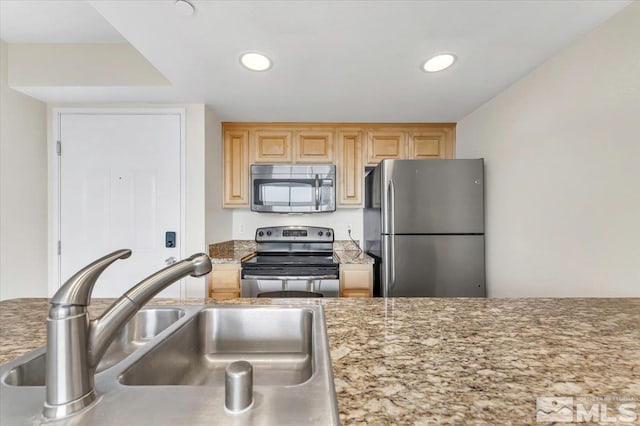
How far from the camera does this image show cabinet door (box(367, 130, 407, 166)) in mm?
2834

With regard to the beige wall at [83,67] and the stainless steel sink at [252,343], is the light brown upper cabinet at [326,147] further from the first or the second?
the stainless steel sink at [252,343]

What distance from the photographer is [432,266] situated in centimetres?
221

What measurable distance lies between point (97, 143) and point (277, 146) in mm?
1470

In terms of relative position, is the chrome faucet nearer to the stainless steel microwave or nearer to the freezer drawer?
the freezer drawer

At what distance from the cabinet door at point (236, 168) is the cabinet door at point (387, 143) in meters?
1.21

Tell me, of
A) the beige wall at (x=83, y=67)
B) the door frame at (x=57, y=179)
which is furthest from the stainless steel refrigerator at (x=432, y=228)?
the beige wall at (x=83, y=67)

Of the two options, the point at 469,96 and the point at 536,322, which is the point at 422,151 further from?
the point at 536,322

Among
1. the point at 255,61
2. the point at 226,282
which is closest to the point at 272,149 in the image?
the point at 255,61

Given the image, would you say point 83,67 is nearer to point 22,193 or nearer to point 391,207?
point 22,193

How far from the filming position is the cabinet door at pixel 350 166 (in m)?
2.83

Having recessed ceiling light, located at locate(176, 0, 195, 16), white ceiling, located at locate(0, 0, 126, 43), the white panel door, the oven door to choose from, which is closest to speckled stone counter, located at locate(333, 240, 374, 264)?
the oven door

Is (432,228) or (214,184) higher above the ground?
(214,184)

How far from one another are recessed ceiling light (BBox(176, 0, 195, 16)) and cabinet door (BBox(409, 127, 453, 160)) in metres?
2.15

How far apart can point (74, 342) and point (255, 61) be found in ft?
5.37
